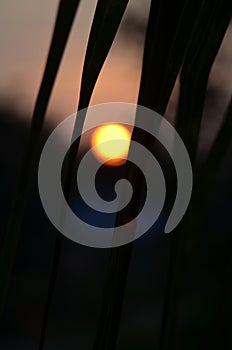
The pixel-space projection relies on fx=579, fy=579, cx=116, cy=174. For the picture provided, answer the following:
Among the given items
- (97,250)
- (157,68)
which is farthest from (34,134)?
(97,250)

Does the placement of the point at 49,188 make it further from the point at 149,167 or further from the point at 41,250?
the point at 41,250

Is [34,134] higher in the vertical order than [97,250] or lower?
lower

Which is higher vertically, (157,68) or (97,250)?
(97,250)

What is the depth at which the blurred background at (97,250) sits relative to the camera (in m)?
0.30

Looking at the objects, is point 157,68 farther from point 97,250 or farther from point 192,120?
point 97,250

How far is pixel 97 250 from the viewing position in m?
1.96

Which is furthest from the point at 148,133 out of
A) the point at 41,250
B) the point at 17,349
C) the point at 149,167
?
the point at 17,349

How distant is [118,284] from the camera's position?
23 cm

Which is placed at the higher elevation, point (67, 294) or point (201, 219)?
point (67, 294)

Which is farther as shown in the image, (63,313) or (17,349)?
(17,349)

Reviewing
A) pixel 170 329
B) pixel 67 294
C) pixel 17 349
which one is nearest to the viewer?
pixel 170 329

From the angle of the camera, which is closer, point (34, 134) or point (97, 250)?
point (34, 134)

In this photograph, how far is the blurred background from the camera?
0.30 m

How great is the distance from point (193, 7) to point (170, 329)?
130 millimetres
